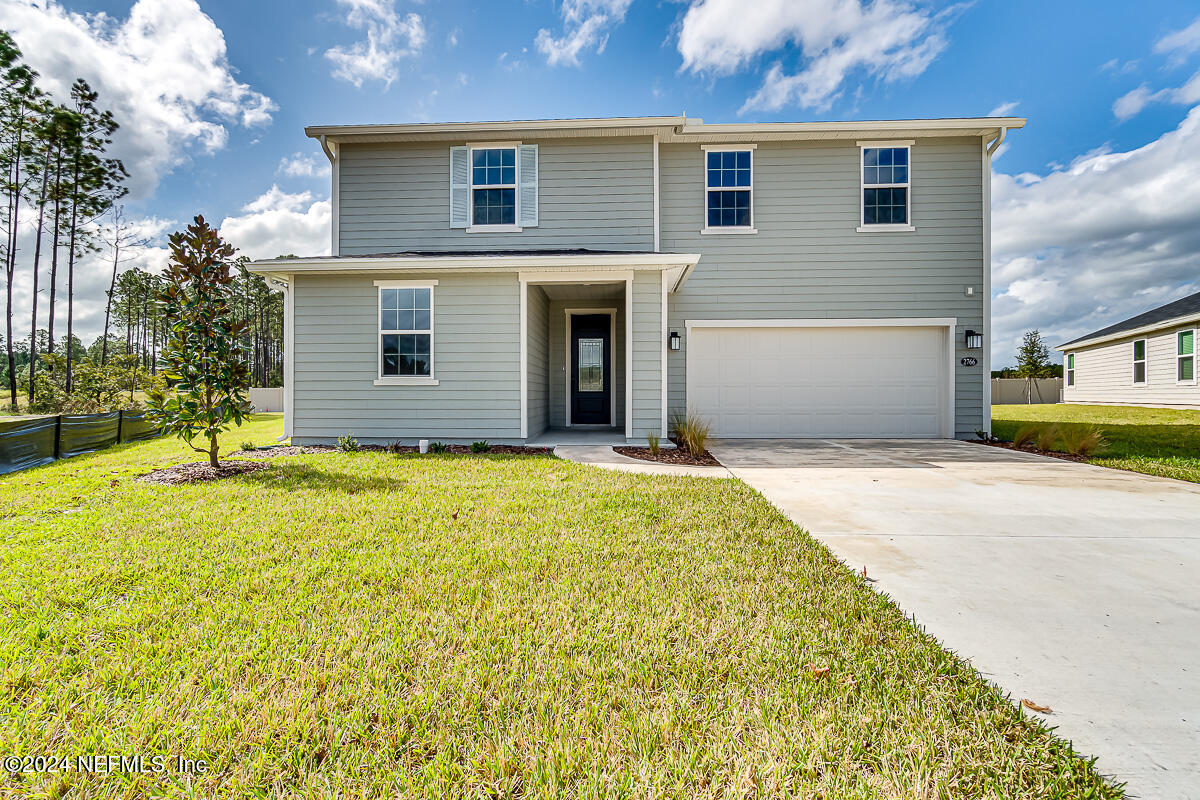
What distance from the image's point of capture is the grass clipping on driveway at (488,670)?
125cm

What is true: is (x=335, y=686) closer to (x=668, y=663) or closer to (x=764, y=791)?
(x=668, y=663)

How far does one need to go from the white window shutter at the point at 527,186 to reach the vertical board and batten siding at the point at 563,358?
5.90 ft

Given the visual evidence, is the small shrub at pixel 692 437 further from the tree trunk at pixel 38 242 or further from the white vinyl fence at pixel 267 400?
the tree trunk at pixel 38 242

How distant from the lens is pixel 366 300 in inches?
292

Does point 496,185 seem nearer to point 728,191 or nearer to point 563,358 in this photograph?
point 563,358

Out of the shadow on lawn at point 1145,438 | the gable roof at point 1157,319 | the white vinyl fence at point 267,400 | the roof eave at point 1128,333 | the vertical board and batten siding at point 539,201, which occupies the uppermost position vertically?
the vertical board and batten siding at point 539,201

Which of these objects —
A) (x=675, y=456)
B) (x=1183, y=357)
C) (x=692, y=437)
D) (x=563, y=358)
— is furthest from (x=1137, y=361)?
(x=563, y=358)

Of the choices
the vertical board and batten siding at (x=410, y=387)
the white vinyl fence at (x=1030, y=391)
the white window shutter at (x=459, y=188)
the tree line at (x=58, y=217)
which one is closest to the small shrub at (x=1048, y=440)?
the vertical board and batten siding at (x=410, y=387)

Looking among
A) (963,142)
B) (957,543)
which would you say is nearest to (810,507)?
(957,543)

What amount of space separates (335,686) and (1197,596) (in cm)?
401

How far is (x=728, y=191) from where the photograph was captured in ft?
29.2

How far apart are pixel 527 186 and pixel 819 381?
672 cm

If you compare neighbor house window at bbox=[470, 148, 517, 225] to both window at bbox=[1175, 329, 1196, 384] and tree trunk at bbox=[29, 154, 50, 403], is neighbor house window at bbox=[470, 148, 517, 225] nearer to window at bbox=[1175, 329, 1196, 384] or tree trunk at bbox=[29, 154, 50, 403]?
tree trunk at bbox=[29, 154, 50, 403]

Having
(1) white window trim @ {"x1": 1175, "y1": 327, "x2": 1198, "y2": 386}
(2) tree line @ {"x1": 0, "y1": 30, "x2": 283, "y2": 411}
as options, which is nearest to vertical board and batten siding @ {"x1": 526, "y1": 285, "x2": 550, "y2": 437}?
(2) tree line @ {"x1": 0, "y1": 30, "x2": 283, "y2": 411}
